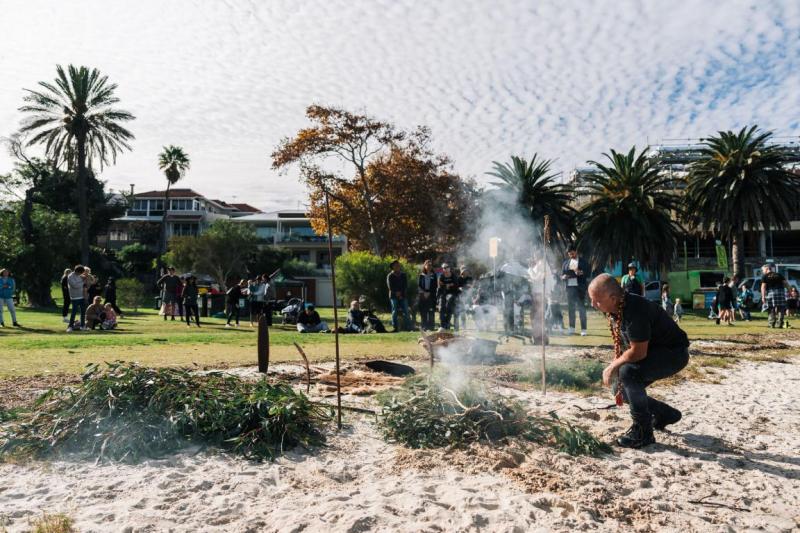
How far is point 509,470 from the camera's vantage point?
401cm

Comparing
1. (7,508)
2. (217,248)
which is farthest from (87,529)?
(217,248)

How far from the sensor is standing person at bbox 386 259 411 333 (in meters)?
14.9

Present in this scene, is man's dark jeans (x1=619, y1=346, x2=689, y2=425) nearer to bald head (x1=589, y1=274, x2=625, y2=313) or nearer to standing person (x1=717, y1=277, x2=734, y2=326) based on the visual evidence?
bald head (x1=589, y1=274, x2=625, y2=313)

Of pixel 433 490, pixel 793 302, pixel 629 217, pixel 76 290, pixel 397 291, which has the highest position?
pixel 629 217

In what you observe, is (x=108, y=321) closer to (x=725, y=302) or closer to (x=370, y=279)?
(x=370, y=279)

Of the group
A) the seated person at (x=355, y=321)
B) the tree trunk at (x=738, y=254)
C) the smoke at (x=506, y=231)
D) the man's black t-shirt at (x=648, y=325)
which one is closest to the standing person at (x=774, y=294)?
the smoke at (x=506, y=231)

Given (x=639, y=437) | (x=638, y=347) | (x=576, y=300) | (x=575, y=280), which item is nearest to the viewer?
(x=638, y=347)

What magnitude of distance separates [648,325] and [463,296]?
10.3 meters

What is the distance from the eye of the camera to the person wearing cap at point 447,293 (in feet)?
46.7

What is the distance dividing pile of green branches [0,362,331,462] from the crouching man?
2.47 m

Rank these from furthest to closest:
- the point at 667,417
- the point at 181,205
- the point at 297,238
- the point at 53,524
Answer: the point at 181,205 < the point at 297,238 < the point at 667,417 < the point at 53,524

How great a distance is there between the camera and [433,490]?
366cm

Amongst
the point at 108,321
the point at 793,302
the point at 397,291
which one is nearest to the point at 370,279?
the point at 397,291

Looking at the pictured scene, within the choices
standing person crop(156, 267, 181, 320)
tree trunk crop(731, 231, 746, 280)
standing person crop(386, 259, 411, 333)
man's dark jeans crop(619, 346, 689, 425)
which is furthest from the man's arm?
tree trunk crop(731, 231, 746, 280)
